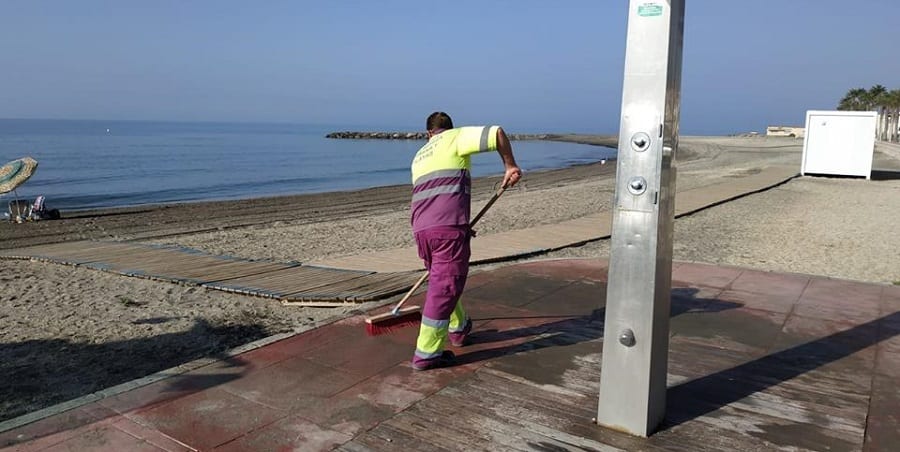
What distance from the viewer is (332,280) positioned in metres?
7.14

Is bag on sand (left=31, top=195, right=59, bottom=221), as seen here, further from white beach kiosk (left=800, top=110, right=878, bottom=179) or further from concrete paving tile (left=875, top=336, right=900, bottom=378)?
white beach kiosk (left=800, top=110, right=878, bottom=179)

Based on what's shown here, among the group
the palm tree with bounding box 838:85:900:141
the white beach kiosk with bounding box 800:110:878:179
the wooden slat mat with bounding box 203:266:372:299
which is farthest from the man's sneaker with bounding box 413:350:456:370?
the palm tree with bounding box 838:85:900:141

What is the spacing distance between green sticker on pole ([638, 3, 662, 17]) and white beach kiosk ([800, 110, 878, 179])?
800 inches

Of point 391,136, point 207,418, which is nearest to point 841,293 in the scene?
point 207,418

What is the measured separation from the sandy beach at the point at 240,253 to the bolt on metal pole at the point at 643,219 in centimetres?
282

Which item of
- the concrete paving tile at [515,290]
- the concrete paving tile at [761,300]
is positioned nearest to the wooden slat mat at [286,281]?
the concrete paving tile at [515,290]

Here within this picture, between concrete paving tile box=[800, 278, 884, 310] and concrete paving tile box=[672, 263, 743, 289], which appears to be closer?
concrete paving tile box=[800, 278, 884, 310]

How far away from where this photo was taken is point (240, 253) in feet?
33.8

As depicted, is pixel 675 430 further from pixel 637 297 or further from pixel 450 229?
pixel 450 229

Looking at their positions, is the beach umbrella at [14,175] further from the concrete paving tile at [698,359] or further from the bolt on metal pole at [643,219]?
the bolt on metal pole at [643,219]

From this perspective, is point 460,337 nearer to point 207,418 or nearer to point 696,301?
point 207,418

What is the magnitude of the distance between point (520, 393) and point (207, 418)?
5.83 ft

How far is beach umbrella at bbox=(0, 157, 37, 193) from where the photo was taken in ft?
57.1

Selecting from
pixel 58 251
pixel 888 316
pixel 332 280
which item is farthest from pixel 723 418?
pixel 58 251
